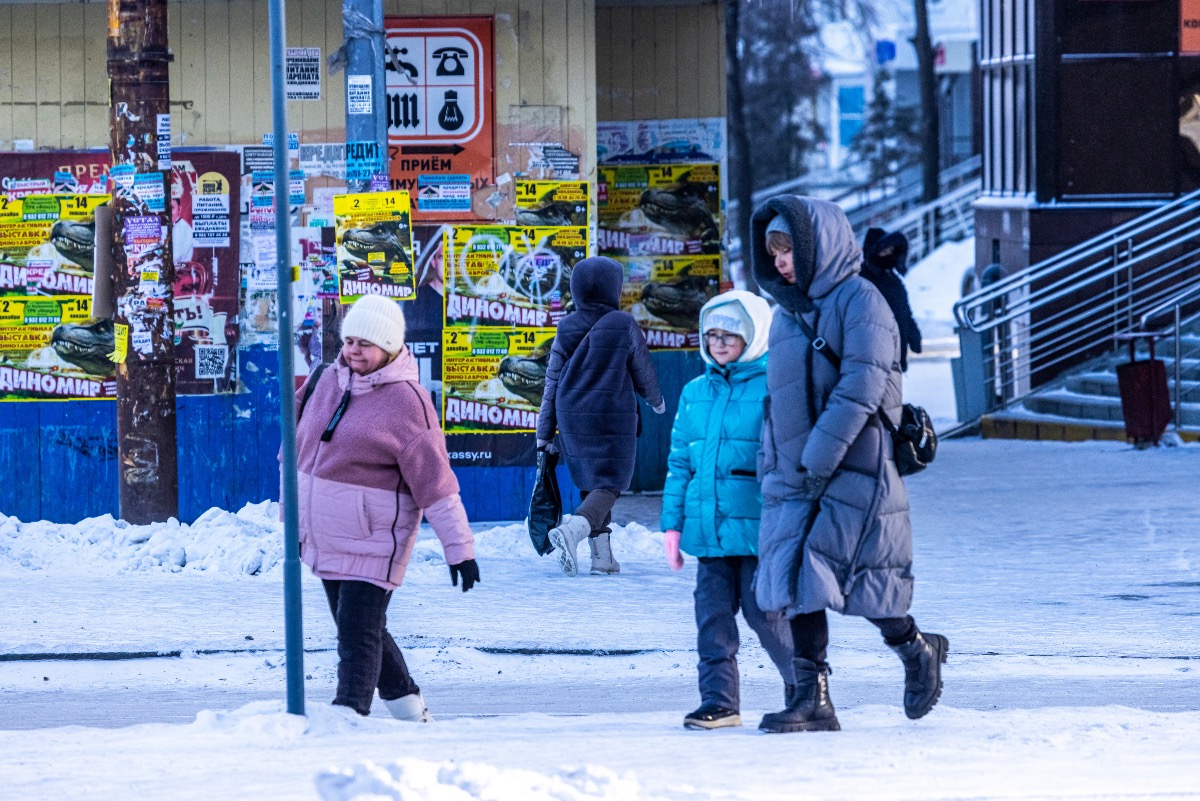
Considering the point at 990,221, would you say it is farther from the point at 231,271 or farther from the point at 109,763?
the point at 109,763

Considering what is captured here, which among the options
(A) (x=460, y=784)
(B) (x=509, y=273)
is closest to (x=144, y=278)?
(B) (x=509, y=273)

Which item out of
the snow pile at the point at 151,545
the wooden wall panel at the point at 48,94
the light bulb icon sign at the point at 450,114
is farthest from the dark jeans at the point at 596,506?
the wooden wall panel at the point at 48,94

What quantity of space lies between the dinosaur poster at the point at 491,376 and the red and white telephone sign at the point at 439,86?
1009 mm

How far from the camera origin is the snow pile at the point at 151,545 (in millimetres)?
9578

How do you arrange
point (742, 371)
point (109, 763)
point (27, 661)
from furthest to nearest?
point (27, 661)
point (742, 371)
point (109, 763)

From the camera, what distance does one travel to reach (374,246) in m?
10.2

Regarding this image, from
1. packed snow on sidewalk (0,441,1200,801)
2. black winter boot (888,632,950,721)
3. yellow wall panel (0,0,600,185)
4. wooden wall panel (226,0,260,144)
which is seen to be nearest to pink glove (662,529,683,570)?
packed snow on sidewalk (0,441,1200,801)

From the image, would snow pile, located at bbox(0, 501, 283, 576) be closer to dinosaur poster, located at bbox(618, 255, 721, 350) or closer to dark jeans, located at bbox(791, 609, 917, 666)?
dinosaur poster, located at bbox(618, 255, 721, 350)

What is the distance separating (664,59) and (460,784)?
8618mm

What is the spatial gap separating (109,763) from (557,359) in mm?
4368

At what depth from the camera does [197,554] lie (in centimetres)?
966

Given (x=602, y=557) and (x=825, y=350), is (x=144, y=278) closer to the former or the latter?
(x=602, y=557)

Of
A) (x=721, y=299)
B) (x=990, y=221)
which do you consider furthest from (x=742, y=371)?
(x=990, y=221)

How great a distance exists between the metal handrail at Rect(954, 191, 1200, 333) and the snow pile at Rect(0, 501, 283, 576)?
25.6 feet
